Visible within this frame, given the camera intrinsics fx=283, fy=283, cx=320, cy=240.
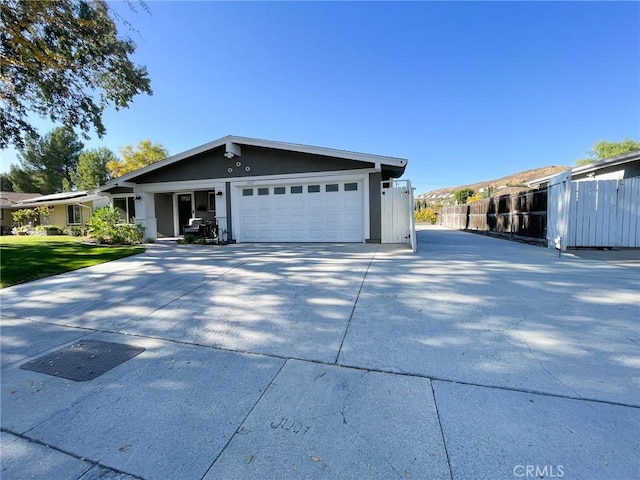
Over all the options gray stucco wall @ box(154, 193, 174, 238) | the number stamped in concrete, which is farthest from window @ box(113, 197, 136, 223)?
the number stamped in concrete

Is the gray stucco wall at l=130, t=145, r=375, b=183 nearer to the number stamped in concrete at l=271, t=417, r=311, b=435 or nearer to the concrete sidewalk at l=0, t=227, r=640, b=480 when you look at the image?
the concrete sidewalk at l=0, t=227, r=640, b=480

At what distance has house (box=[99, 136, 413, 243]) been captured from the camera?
10.0 m

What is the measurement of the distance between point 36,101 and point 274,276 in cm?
1206

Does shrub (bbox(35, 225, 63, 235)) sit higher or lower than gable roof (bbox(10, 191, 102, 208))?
lower

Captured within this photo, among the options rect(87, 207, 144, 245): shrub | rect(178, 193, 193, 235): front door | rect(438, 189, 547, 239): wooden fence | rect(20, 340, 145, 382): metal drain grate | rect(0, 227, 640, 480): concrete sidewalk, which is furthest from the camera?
rect(178, 193, 193, 235): front door

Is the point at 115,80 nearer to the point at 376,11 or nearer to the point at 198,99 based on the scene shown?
the point at 198,99

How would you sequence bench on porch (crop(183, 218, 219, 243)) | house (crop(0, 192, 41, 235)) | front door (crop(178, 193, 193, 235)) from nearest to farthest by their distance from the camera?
bench on porch (crop(183, 218, 219, 243)) → front door (crop(178, 193, 193, 235)) → house (crop(0, 192, 41, 235))

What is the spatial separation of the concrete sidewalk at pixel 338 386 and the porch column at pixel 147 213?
28.5ft

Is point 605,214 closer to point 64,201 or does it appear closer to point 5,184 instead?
point 64,201

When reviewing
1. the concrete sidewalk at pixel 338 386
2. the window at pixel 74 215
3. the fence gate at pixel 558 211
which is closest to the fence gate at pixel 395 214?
the fence gate at pixel 558 211

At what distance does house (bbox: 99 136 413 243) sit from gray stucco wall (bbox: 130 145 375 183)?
0.03 m

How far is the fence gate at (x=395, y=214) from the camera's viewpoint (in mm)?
9805

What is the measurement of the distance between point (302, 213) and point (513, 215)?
8.77m

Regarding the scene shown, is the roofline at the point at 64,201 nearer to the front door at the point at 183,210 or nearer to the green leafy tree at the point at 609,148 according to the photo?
the front door at the point at 183,210
